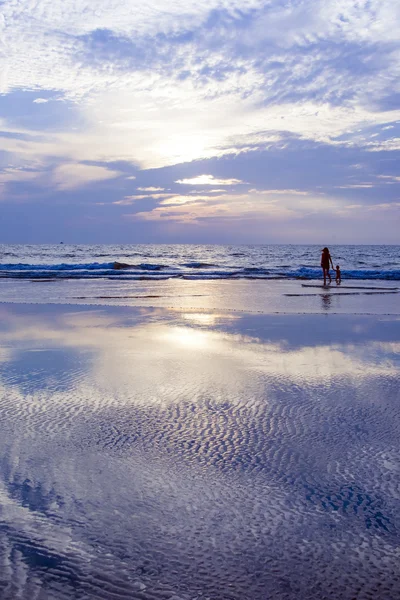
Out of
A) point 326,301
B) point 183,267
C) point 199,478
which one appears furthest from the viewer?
point 183,267

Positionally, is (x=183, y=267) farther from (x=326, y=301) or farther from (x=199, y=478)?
(x=199, y=478)

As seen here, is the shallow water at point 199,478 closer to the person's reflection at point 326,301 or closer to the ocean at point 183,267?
the person's reflection at point 326,301

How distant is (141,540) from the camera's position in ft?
9.38

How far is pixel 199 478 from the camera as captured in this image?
360 cm

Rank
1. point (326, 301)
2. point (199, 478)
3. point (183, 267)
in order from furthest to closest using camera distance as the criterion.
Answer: point (183, 267) < point (326, 301) < point (199, 478)

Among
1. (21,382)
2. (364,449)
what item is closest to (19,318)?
(21,382)

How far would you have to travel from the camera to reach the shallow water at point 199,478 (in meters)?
2.58

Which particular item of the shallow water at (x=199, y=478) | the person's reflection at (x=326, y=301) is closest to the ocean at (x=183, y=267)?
the person's reflection at (x=326, y=301)

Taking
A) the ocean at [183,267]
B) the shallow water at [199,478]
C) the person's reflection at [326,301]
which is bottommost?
the shallow water at [199,478]

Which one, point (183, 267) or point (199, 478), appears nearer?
point (199, 478)

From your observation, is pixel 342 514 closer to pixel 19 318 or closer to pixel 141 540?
pixel 141 540

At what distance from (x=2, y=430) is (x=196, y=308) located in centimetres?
1047

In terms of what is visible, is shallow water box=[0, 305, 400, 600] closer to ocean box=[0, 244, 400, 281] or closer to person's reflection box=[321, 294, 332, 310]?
person's reflection box=[321, 294, 332, 310]

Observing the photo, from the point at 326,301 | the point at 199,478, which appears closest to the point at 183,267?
the point at 326,301
